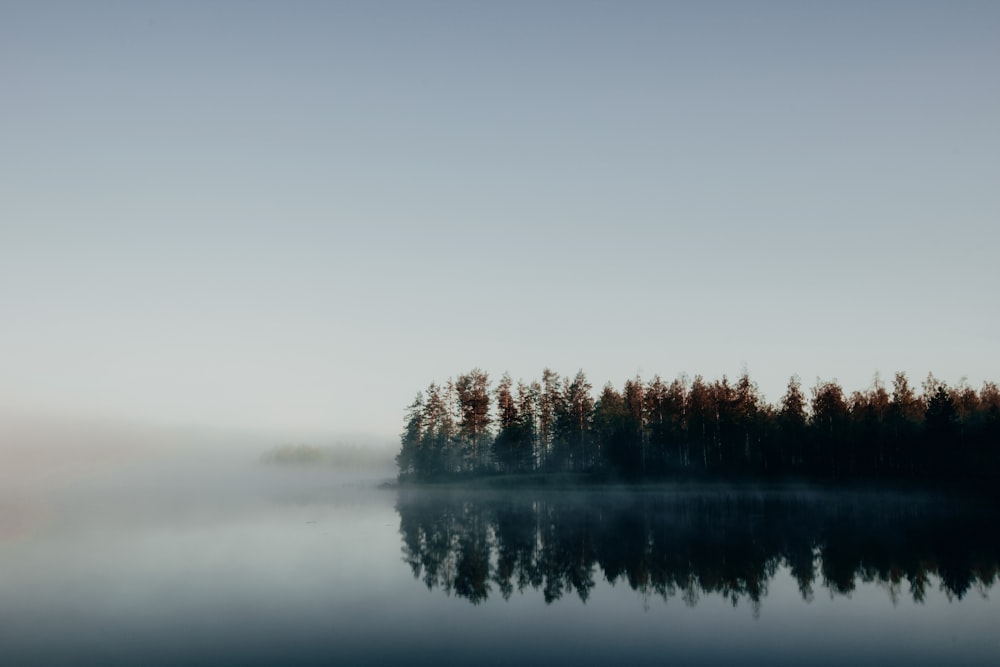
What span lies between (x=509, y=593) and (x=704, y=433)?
299 feet

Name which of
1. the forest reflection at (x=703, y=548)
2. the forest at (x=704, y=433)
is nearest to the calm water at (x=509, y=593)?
the forest reflection at (x=703, y=548)

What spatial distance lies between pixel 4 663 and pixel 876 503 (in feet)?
290

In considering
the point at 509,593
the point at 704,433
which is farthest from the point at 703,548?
the point at 704,433

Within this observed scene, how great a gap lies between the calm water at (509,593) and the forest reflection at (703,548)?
0.24 metres

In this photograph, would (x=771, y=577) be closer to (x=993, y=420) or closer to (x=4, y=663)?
(x=4, y=663)

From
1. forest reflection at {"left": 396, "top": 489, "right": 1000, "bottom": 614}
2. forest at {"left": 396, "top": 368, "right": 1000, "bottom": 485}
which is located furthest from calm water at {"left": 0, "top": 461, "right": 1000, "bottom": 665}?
forest at {"left": 396, "top": 368, "right": 1000, "bottom": 485}

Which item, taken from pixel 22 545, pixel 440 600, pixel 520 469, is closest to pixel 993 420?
pixel 520 469

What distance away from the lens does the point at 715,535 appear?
49.2 m

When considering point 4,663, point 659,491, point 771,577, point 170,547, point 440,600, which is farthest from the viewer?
point 659,491

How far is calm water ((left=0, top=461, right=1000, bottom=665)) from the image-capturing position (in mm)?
21094

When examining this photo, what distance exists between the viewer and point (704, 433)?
374ft

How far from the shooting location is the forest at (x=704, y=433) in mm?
95875

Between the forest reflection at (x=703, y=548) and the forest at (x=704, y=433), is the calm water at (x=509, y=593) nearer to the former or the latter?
the forest reflection at (x=703, y=548)

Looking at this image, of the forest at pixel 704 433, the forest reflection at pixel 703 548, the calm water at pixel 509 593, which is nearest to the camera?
the calm water at pixel 509 593
